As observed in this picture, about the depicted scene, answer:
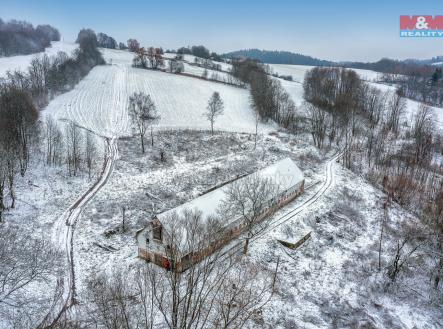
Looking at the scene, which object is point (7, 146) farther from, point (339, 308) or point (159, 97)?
point (159, 97)

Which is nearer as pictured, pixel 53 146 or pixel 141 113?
pixel 53 146

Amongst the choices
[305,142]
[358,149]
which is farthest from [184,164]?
[358,149]

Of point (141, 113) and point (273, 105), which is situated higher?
point (273, 105)

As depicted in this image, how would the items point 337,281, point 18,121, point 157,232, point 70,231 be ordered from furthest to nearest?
point 18,121
point 70,231
point 337,281
point 157,232

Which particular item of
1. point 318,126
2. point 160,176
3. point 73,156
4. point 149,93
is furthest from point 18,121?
point 318,126

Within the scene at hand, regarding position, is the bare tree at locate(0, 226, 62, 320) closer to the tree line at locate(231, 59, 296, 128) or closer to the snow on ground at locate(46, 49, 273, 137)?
the snow on ground at locate(46, 49, 273, 137)

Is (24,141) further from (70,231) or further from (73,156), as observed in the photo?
(70,231)
